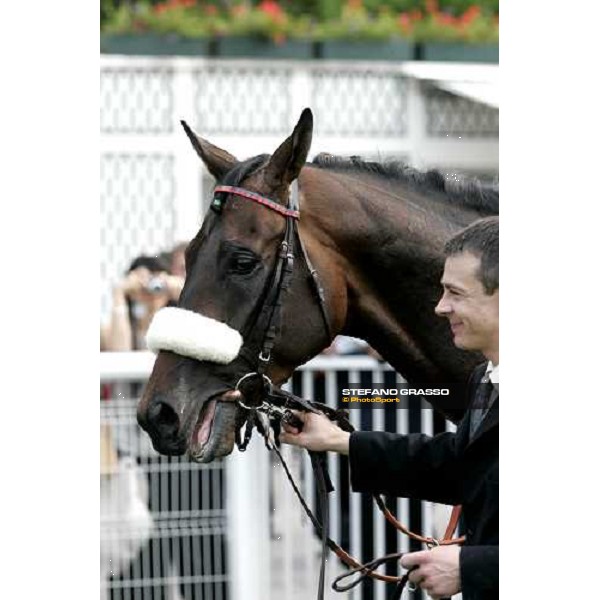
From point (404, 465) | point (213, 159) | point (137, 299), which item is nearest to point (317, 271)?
point (213, 159)

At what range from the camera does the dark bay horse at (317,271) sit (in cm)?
271

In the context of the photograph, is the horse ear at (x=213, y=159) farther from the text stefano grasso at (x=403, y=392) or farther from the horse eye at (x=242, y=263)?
the text stefano grasso at (x=403, y=392)

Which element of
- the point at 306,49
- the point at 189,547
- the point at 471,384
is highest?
the point at 306,49

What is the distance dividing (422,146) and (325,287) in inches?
45.6

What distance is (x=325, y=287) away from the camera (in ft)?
9.39

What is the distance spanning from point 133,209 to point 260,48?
744mm

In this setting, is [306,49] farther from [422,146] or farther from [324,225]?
[324,225]

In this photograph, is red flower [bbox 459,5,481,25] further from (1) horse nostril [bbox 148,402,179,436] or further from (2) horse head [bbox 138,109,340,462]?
(1) horse nostril [bbox 148,402,179,436]

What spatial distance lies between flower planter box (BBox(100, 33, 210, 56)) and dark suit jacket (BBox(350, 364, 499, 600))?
2.03 meters

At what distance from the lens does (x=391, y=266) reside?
295 cm

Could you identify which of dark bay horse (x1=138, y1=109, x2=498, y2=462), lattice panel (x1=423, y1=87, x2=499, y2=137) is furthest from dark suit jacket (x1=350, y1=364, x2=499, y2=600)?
lattice panel (x1=423, y1=87, x2=499, y2=137)

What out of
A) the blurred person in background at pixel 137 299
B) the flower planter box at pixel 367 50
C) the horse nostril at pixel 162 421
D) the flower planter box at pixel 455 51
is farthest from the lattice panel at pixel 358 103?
the horse nostril at pixel 162 421
